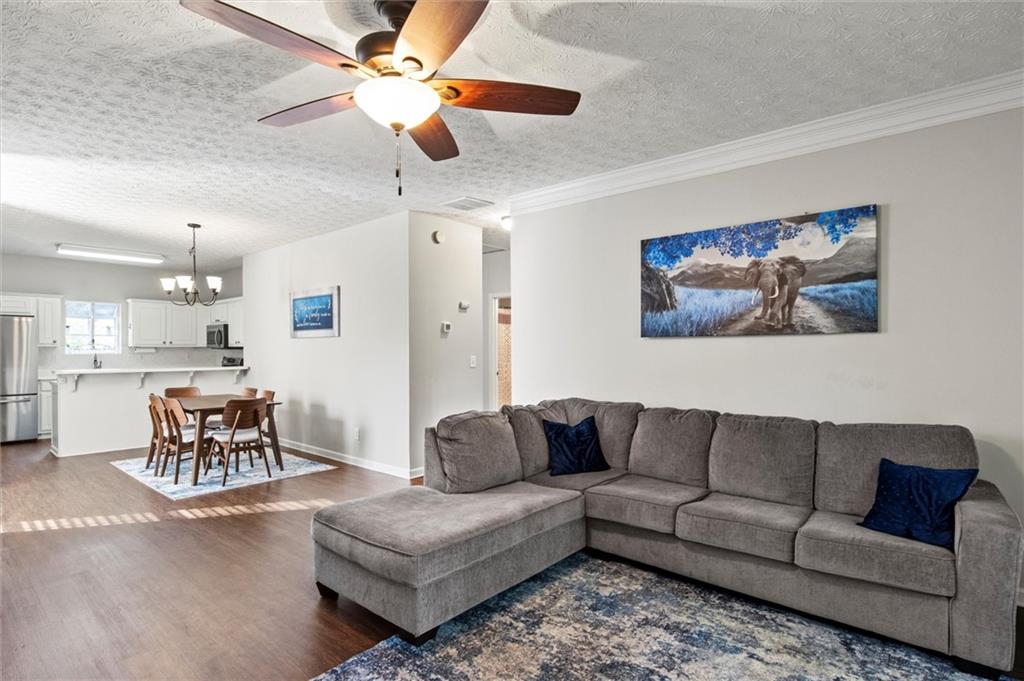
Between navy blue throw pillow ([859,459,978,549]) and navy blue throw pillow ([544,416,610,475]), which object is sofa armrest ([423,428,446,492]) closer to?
navy blue throw pillow ([544,416,610,475])

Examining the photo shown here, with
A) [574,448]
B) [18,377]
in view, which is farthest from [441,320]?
[18,377]

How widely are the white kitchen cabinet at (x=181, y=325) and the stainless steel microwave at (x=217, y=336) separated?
31 cm

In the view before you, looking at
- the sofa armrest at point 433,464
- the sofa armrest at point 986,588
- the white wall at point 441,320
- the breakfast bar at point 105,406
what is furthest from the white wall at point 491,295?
the sofa armrest at point 986,588

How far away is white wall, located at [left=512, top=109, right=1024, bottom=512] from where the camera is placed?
2803 millimetres

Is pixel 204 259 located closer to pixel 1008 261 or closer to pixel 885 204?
pixel 885 204

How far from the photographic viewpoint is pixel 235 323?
8734 millimetres

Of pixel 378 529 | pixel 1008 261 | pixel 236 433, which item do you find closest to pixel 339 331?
pixel 236 433

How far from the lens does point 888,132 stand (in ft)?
10.2

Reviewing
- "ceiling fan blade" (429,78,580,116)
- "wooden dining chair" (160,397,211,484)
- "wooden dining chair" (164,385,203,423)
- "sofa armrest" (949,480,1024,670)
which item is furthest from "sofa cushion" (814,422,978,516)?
"wooden dining chair" (164,385,203,423)

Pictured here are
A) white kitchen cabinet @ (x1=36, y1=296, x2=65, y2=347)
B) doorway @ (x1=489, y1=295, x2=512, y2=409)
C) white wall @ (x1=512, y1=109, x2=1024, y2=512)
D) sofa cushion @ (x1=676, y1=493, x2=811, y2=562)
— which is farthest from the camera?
white kitchen cabinet @ (x1=36, y1=296, x2=65, y2=347)

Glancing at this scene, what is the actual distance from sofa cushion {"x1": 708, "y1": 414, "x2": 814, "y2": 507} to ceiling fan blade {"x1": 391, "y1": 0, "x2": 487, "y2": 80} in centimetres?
259

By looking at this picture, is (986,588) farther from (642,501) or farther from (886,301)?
(886,301)

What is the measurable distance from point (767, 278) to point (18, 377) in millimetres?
9075

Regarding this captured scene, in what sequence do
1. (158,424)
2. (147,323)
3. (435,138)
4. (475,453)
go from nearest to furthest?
(435,138) < (475,453) < (158,424) < (147,323)
